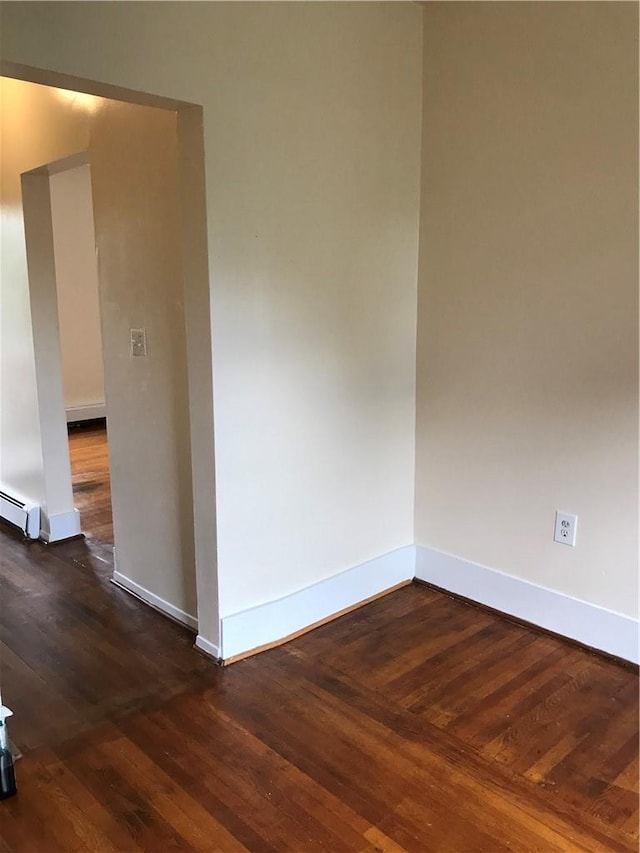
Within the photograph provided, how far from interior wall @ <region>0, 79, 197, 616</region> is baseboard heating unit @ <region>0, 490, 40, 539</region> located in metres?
0.82

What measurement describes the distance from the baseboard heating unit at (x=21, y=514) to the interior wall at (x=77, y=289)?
2.58 metres

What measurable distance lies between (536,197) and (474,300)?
445mm

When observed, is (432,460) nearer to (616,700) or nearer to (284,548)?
(284,548)

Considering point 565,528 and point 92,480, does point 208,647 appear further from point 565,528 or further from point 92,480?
point 92,480

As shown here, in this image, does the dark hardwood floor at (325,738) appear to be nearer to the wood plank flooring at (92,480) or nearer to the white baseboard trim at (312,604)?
the white baseboard trim at (312,604)

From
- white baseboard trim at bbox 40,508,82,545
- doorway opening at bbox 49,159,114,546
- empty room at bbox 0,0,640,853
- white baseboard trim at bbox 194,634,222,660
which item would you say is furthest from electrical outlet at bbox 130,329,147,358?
doorway opening at bbox 49,159,114,546

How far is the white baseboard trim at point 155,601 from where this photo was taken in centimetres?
274

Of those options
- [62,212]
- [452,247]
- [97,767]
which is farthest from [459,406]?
[62,212]

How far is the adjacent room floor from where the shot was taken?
1.73 meters

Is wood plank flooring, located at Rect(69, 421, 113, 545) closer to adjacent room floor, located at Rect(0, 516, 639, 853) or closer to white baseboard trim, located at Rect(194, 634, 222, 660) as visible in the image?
adjacent room floor, located at Rect(0, 516, 639, 853)

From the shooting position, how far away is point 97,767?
1943mm

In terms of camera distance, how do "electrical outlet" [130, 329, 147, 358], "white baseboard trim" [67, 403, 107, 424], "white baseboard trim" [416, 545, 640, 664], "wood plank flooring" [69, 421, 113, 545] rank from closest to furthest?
1. "white baseboard trim" [416, 545, 640, 664]
2. "electrical outlet" [130, 329, 147, 358]
3. "wood plank flooring" [69, 421, 113, 545]
4. "white baseboard trim" [67, 403, 107, 424]

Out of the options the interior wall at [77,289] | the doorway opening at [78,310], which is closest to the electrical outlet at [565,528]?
the doorway opening at [78,310]

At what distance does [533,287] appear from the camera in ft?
8.28
